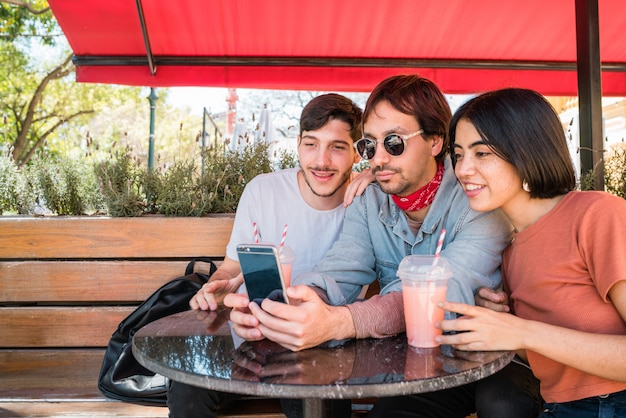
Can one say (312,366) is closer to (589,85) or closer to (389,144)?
(389,144)

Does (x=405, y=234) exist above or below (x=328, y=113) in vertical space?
below

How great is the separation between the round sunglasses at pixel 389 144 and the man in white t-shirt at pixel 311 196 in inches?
15.9

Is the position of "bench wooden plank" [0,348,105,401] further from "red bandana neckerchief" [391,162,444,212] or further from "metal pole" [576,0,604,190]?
"metal pole" [576,0,604,190]

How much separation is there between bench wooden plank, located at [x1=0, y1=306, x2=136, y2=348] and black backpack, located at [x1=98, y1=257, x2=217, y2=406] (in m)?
0.60

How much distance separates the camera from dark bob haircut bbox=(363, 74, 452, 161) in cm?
216

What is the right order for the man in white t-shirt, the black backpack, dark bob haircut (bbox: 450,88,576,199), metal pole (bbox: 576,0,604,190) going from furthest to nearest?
metal pole (bbox: 576,0,604,190), the man in white t-shirt, the black backpack, dark bob haircut (bbox: 450,88,576,199)

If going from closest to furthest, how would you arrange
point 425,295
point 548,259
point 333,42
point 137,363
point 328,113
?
point 425,295, point 548,259, point 137,363, point 328,113, point 333,42

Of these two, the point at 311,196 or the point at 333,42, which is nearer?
the point at 311,196

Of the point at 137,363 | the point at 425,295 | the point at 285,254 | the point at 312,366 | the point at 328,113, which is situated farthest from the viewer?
the point at 328,113

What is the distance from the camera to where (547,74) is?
5699 mm

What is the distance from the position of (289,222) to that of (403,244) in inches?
25.4

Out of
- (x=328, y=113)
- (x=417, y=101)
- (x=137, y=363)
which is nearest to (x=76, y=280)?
(x=137, y=363)

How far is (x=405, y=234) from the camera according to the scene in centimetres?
216

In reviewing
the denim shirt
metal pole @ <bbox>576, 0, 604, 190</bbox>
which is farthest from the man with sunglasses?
metal pole @ <bbox>576, 0, 604, 190</bbox>
